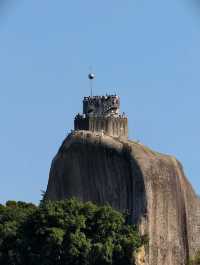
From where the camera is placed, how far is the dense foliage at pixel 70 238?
447 feet

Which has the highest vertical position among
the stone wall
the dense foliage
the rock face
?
the stone wall

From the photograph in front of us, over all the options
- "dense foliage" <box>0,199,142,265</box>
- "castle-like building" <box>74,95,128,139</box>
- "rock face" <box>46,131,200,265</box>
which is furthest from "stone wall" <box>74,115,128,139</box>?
"dense foliage" <box>0,199,142,265</box>

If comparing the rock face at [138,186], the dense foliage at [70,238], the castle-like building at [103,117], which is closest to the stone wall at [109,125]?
the castle-like building at [103,117]

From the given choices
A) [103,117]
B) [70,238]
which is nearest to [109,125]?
[103,117]

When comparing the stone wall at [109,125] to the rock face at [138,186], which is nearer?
the rock face at [138,186]

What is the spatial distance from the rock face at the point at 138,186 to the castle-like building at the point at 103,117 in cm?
159

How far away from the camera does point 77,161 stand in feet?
487

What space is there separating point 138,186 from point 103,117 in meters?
5.85

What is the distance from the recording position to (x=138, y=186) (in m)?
146

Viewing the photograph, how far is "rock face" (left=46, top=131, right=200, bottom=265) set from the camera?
145000mm

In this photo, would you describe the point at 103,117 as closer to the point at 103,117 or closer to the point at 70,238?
the point at 103,117

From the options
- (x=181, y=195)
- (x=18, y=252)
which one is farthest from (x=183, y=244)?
(x=18, y=252)

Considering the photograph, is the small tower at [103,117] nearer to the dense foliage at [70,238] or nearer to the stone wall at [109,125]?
the stone wall at [109,125]

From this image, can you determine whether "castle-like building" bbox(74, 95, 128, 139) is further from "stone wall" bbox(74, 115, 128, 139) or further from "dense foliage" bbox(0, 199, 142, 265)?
"dense foliage" bbox(0, 199, 142, 265)
